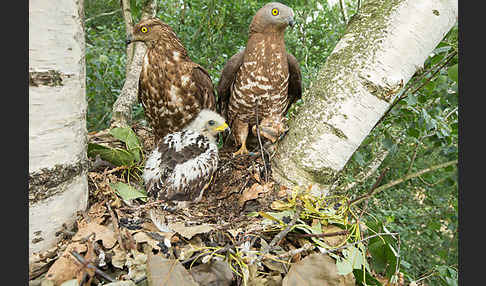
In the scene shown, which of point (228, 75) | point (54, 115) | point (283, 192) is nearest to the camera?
point (54, 115)

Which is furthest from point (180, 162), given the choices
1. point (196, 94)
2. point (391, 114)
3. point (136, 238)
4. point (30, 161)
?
point (391, 114)

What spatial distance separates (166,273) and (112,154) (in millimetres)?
1141

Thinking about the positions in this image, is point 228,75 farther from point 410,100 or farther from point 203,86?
point 410,100

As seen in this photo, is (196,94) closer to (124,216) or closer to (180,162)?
(180,162)

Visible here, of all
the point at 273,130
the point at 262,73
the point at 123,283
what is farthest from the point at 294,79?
the point at 123,283

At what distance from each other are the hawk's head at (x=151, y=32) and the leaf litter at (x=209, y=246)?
52.0 inches

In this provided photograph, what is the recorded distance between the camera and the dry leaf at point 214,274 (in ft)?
3.80

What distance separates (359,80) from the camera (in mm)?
1574

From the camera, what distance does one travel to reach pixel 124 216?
153cm

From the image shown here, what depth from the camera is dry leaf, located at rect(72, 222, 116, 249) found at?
4.26ft

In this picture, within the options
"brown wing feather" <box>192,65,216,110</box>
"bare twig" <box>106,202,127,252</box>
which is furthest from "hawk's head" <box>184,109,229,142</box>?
"bare twig" <box>106,202,127,252</box>

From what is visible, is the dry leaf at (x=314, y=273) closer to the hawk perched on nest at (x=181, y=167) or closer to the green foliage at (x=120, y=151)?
the hawk perched on nest at (x=181, y=167)

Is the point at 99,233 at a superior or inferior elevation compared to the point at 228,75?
inferior

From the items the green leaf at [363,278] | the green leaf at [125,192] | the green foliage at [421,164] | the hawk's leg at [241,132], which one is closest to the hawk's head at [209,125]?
the hawk's leg at [241,132]
